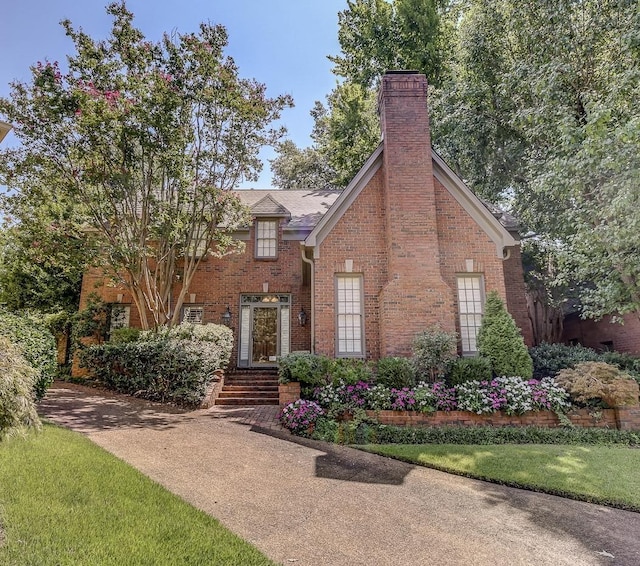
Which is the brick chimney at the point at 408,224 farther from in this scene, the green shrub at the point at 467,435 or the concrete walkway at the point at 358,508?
the concrete walkway at the point at 358,508

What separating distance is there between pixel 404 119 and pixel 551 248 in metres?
8.12

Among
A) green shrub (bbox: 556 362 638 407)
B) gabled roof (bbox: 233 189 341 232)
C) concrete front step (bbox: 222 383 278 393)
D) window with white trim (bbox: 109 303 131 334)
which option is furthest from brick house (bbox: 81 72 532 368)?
window with white trim (bbox: 109 303 131 334)

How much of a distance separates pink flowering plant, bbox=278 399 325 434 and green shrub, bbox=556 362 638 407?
5020mm

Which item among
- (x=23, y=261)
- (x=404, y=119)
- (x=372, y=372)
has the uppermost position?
(x=404, y=119)

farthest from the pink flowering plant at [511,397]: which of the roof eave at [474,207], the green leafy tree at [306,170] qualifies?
the green leafy tree at [306,170]

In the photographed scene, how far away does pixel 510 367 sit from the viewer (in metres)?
8.45

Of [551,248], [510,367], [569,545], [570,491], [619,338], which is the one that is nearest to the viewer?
[569,545]

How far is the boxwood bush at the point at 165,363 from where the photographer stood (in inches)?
380

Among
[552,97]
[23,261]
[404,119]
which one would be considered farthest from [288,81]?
[23,261]

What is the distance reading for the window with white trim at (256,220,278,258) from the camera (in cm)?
1458

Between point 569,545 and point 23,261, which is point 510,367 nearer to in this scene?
point 569,545

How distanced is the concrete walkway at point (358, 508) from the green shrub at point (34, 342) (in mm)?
1573

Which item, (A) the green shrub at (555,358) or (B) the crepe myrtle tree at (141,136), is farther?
(A) the green shrub at (555,358)

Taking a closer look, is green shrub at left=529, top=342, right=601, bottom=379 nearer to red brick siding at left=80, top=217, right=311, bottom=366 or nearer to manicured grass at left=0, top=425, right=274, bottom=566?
red brick siding at left=80, top=217, right=311, bottom=366
